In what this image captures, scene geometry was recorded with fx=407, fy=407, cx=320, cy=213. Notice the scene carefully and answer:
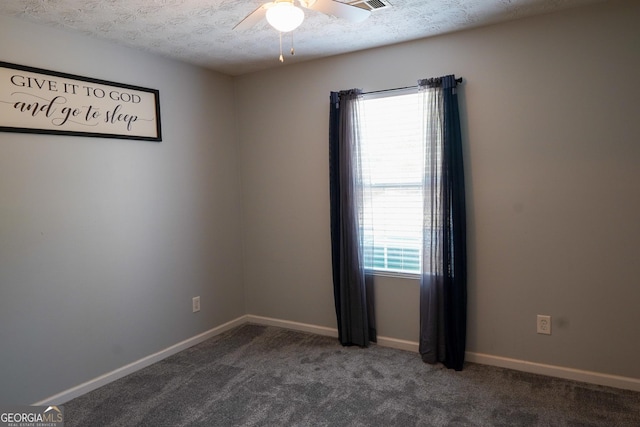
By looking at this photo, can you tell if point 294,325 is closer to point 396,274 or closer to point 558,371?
point 396,274

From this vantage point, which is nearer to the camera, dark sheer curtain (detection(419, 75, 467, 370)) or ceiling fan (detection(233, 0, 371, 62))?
ceiling fan (detection(233, 0, 371, 62))

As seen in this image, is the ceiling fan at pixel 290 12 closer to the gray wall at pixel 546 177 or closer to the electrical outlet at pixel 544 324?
the gray wall at pixel 546 177

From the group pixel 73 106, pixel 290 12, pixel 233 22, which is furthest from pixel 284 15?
pixel 73 106

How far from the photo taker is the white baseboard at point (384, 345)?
2504mm

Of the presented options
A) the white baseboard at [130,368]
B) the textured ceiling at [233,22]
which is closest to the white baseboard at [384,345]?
the white baseboard at [130,368]

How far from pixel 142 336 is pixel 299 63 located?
2512mm

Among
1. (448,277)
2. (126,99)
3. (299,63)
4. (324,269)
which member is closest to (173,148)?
(126,99)

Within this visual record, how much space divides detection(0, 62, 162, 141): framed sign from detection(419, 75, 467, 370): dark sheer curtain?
6.76 ft

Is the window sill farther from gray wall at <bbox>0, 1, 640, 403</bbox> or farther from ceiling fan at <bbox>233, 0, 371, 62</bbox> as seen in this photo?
ceiling fan at <bbox>233, 0, 371, 62</bbox>

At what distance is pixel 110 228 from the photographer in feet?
9.23

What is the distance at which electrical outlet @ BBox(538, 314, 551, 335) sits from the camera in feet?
8.76

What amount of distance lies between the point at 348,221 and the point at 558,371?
1.74m

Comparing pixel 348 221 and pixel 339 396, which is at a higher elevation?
pixel 348 221

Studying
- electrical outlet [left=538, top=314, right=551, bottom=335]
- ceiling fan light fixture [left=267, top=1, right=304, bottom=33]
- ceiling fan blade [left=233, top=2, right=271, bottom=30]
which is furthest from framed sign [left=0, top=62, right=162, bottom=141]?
electrical outlet [left=538, top=314, right=551, bottom=335]
